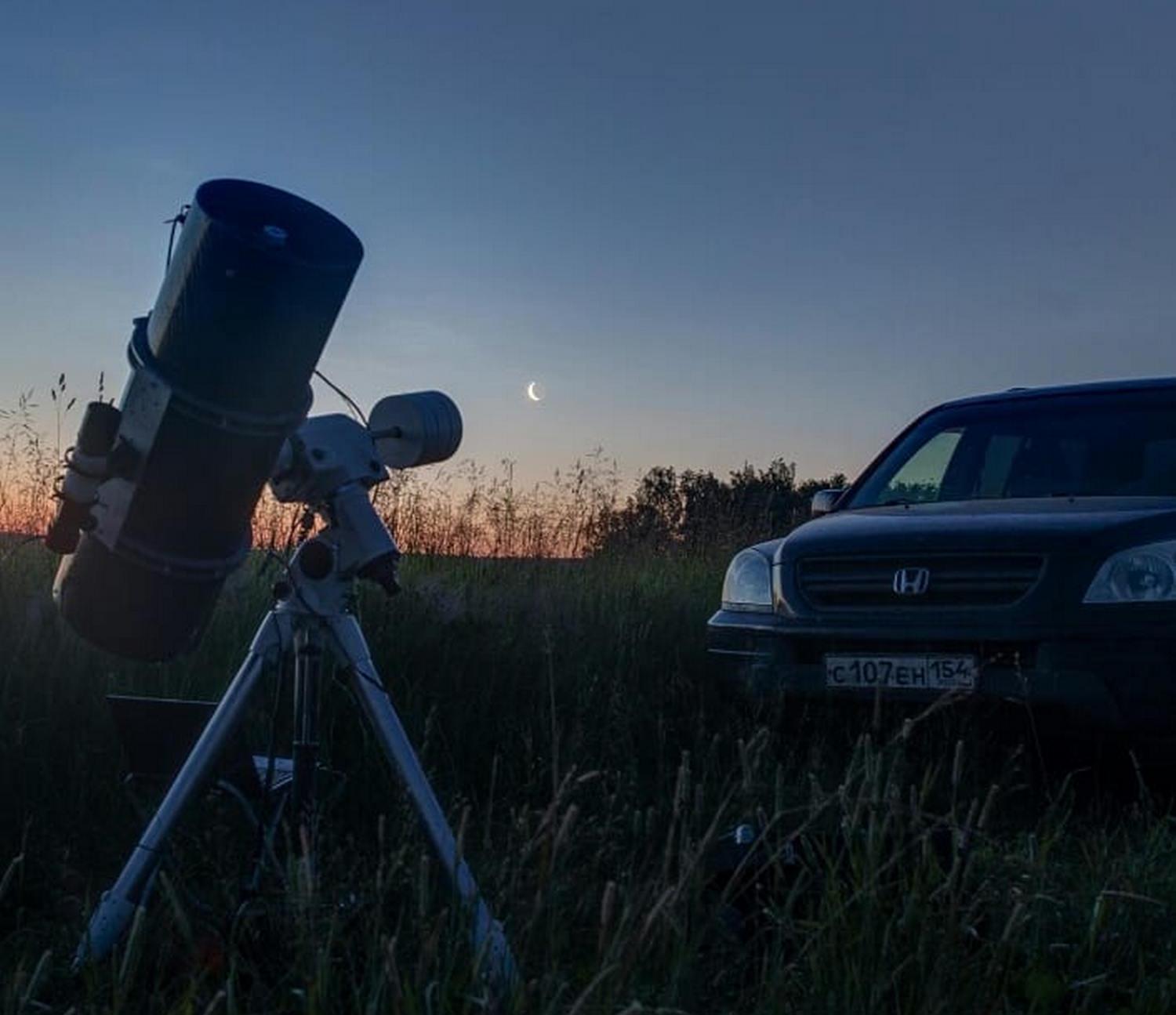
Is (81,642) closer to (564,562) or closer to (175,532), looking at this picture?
(175,532)

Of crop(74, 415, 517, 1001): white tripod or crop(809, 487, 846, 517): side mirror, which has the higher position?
crop(809, 487, 846, 517): side mirror

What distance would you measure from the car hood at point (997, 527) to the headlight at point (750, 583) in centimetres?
12

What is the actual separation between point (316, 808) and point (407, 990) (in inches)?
38.0

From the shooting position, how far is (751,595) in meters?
6.17

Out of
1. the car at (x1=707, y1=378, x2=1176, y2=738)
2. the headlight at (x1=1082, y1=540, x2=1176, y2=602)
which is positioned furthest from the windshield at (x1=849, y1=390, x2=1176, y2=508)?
the headlight at (x1=1082, y1=540, x2=1176, y2=602)

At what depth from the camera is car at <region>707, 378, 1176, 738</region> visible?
5105mm

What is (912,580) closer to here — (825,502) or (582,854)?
(825,502)

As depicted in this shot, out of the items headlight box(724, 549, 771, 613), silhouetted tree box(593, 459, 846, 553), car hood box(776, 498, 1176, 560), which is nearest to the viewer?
car hood box(776, 498, 1176, 560)

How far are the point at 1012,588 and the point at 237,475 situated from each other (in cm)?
322

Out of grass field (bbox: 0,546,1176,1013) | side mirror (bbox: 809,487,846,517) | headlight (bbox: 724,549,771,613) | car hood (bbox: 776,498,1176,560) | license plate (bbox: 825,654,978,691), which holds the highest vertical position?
side mirror (bbox: 809,487,846,517)

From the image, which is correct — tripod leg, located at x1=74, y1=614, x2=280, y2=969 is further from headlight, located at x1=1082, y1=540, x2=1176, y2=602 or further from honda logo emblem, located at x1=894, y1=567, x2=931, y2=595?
headlight, located at x1=1082, y1=540, x2=1176, y2=602

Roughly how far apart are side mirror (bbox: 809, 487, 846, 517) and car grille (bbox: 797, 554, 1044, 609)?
41.3 inches

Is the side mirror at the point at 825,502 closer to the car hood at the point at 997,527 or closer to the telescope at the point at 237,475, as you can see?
the car hood at the point at 997,527

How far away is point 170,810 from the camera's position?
3184mm
